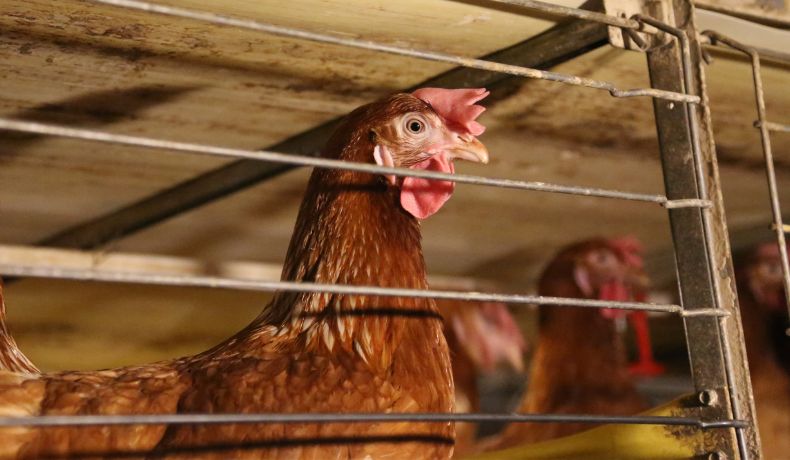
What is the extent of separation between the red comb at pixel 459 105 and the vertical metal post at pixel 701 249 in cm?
33

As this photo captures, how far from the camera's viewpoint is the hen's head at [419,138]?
5.62ft

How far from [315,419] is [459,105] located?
2.43 feet

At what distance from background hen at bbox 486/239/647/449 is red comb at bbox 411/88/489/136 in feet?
3.98

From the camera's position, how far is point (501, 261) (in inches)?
155

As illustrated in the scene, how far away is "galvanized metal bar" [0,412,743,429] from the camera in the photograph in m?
1.12

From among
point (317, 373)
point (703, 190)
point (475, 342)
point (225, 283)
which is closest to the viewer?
point (225, 283)

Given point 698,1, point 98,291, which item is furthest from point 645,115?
point 98,291

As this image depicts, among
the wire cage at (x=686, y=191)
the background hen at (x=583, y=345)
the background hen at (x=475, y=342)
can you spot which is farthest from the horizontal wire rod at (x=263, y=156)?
the background hen at (x=475, y=342)

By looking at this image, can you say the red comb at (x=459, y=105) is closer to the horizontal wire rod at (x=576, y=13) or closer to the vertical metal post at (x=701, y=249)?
the horizontal wire rod at (x=576, y=13)

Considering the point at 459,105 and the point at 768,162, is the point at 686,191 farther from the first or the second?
the point at 459,105

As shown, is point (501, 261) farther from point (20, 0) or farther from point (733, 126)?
point (20, 0)

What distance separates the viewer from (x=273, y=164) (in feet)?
Answer: 7.38

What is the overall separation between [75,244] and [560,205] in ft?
5.24

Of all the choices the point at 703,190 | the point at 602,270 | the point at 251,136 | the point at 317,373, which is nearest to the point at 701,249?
the point at 703,190
